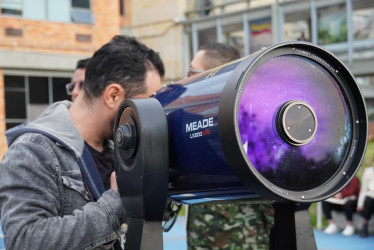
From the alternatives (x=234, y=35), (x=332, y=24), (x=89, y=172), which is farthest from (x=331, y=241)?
(x=234, y=35)

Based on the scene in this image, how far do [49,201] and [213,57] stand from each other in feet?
5.99

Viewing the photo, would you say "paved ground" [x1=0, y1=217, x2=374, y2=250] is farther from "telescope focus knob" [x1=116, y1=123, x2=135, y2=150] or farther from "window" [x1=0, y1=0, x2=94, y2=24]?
"window" [x1=0, y1=0, x2=94, y2=24]

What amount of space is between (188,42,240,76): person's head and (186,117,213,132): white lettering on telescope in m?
1.74

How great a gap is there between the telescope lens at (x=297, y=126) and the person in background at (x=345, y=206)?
8684 mm

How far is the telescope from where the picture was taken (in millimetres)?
1327

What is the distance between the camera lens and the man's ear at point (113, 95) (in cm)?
194

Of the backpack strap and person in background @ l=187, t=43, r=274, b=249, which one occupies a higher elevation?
the backpack strap

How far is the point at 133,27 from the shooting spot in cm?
2095

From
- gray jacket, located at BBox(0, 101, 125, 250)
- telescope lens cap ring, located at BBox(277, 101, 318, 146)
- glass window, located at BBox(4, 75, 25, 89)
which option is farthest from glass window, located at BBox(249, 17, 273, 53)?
telescope lens cap ring, located at BBox(277, 101, 318, 146)

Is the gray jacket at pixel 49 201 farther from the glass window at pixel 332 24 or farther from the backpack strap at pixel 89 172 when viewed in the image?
the glass window at pixel 332 24

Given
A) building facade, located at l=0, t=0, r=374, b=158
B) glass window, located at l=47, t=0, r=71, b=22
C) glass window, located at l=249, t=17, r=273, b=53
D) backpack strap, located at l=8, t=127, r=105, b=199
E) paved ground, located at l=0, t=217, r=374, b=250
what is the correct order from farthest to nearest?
glass window, located at l=249, t=17, r=273, b=53 → glass window, located at l=47, t=0, r=71, b=22 → building facade, located at l=0, t=0, r=374, b=158 → paved ground, located at l=0, t=217, r=374, b=250 → backpack strap, located at l=8, t=127, r=105, b=199

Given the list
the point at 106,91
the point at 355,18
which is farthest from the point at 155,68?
the point at 355,18

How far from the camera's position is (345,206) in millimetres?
9859

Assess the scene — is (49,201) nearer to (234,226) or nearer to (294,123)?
(294,123)
